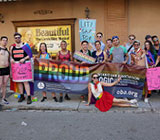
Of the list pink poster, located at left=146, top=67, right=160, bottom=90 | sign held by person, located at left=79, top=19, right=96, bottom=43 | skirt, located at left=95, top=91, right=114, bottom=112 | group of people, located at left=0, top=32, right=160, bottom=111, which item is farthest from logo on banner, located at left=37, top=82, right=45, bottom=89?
pink poster, located at left=146, top=67, right=160, bottom=90

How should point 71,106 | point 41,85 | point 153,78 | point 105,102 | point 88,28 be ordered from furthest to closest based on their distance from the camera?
point 88,28 → point 41,85 → point 153,78 → point 71,106 → point 105,102

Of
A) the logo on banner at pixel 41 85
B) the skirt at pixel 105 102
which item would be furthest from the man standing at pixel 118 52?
the logo on banner at pixel 41 85

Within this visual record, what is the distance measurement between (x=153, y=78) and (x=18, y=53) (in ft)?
12.4

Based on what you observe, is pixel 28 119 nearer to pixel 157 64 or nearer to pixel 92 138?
pixel 92 138

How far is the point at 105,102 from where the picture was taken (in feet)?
15.8

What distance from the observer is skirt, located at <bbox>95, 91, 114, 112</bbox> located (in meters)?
4.73

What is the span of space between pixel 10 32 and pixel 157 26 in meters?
6.63

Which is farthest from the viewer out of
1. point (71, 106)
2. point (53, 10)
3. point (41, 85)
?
point (53, 10)

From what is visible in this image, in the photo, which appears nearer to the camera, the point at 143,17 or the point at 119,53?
the point at 119,53

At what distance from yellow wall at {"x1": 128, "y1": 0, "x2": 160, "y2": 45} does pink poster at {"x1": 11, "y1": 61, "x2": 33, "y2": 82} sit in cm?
475

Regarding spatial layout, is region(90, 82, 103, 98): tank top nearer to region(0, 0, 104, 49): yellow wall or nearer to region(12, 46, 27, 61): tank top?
region(12, 46, 27, 61): tank top

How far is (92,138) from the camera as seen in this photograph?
11.0 ft

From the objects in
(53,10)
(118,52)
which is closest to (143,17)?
(118,52)

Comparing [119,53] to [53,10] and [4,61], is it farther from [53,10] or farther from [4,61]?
[53,10]
